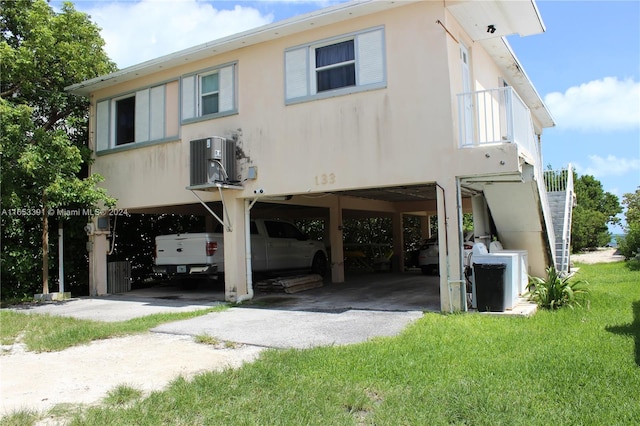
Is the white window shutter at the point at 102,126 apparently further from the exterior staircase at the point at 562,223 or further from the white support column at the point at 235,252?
the exterior staircase at the point at 562,223

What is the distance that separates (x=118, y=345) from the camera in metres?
7.00

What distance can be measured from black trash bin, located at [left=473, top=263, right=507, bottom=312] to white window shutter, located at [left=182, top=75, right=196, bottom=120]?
298 inches

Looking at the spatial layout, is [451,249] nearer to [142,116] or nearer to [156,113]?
[156,113]

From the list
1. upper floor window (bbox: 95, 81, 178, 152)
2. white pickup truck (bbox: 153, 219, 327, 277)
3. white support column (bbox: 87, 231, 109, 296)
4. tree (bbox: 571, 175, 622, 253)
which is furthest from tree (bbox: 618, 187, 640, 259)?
white support column (bbox: 87, 231, 109, 296)

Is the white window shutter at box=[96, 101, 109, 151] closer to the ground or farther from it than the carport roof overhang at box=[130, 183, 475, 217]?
farther from it

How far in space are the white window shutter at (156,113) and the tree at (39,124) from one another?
72.1 inches

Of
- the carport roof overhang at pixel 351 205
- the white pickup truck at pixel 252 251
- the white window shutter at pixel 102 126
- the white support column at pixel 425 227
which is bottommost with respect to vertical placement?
the white pickup truck at pixel 252 251

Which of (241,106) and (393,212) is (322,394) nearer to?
(241,106)

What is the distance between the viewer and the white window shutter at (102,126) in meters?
13.7

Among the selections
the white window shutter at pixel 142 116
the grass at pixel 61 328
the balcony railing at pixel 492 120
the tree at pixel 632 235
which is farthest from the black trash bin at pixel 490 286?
the tree at pixel 632 235

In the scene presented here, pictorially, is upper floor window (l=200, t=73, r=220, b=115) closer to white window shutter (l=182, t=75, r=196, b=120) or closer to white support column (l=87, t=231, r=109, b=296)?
white window shutter (l=182, t=75, r=196, b=120)

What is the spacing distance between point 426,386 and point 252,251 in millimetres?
8741

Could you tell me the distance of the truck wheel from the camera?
1552 centimetres

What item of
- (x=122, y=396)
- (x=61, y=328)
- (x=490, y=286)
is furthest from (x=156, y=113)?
(x=122, y=396)
